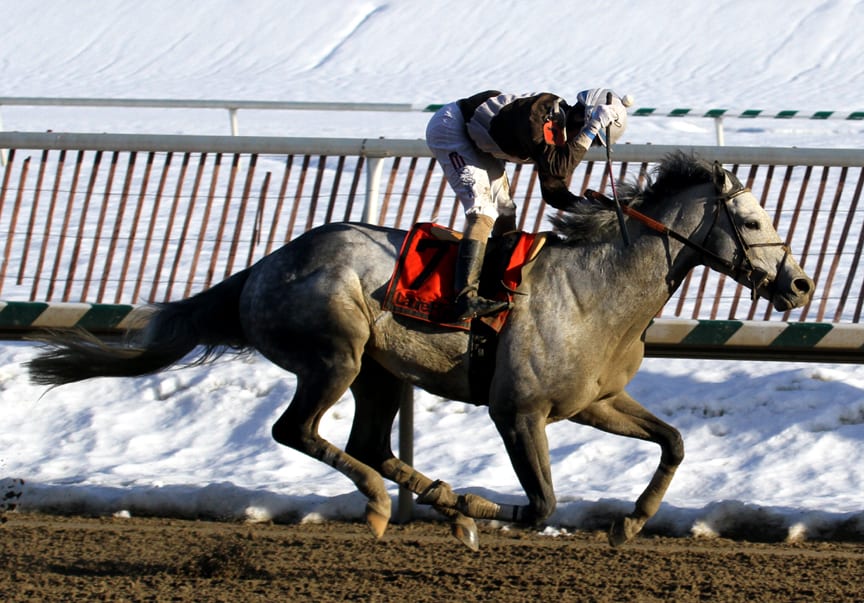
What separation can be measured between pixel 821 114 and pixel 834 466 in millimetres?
8738

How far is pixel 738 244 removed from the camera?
536cm

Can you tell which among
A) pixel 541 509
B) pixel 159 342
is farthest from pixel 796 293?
pixel 159 342

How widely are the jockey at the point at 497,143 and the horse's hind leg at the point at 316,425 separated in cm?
61

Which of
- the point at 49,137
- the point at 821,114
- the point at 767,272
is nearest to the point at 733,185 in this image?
the point at 767,272

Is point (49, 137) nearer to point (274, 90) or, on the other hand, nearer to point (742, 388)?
point (742, 388)

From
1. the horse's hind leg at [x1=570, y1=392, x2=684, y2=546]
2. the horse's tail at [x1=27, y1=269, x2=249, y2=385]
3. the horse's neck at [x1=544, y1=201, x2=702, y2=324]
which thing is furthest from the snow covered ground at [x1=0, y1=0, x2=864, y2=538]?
the horse's neck at [x1=544, y1=201, x2=702, y2=324]

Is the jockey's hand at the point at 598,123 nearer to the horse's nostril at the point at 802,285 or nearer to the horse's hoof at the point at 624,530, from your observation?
the horse's nostril at the point at 802,285

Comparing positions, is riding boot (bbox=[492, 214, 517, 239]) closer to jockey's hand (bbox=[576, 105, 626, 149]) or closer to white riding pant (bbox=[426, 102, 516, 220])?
white riding pant (bbox=[426, 102, 516, 220])

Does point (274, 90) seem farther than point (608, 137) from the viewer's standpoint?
Yes

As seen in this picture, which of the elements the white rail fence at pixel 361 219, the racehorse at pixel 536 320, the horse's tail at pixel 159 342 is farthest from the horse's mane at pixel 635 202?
the horse's tail at pixel 159 342

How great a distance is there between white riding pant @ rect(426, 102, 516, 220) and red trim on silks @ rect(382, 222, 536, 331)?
7.0 inches

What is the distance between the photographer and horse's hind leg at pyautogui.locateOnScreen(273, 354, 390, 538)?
564cm

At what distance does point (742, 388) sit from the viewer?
306 inches

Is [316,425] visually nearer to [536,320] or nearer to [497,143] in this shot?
[536,320]
